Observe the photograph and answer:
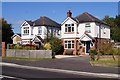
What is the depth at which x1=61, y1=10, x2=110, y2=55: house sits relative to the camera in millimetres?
43844

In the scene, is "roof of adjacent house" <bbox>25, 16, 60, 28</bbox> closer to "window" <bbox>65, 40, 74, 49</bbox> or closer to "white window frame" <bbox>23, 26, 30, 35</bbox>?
"white window frame" <bbox>23, 26, 30, 35</bbox>

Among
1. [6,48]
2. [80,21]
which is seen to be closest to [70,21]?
[80,21]

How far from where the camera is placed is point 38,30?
2020 inches

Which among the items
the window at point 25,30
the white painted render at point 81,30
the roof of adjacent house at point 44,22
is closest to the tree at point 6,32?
the window at point 25,30

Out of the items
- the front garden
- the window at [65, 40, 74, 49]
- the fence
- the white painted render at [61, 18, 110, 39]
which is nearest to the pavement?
the front garden

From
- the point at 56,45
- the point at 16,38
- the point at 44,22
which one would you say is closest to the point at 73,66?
the point at 56,45

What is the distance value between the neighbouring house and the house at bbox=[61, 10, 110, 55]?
504cm

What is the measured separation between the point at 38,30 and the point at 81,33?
401 inches

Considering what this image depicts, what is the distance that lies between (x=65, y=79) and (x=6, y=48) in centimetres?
2265

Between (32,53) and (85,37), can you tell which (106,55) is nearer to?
(32,53)

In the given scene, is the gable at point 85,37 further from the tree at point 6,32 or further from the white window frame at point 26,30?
the tree at point 6,32

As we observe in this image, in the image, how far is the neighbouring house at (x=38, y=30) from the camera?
165 feet

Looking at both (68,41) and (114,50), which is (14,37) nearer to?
(68,41)

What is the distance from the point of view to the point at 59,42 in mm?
44938
